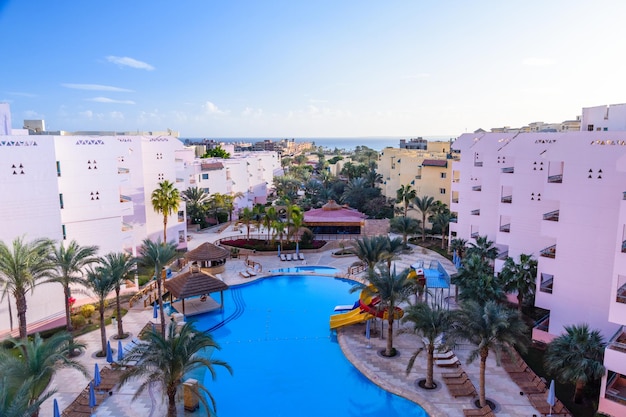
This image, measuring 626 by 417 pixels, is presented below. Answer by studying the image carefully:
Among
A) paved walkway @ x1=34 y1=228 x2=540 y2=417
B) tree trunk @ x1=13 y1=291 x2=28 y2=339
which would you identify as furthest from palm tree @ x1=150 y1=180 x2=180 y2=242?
tree trunk @ x1=13 y1=291 x2=28 y2=339

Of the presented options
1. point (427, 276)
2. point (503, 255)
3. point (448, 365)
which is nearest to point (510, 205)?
point (503, 255)

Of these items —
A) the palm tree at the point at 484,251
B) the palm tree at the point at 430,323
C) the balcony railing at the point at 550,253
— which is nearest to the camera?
the palm tree at the point at 430,323

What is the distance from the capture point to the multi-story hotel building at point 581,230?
51.6 ft

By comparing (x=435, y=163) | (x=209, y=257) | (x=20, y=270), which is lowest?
(x=209, y=257)

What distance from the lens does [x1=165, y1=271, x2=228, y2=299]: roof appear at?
2452 centimetres

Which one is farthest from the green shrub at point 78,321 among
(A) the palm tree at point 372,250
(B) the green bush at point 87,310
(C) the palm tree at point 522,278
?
(C) the palm tree at point 522,278

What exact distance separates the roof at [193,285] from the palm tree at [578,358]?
58.0 ft

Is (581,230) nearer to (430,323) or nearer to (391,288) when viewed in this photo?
(430,323)

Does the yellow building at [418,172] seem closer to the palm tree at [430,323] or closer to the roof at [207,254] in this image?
the roof at [207,254]

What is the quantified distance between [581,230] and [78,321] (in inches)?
1015

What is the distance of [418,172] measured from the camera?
4969 centimetres

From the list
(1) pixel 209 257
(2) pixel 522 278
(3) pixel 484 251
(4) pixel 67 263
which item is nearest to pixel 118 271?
(4) pixel 67 263

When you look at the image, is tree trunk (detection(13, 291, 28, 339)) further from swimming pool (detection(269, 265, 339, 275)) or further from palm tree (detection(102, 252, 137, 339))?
swimming pool (detection(269, 265, 339, 275))

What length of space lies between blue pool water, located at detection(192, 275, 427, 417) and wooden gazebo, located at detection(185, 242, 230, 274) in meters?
3.20
